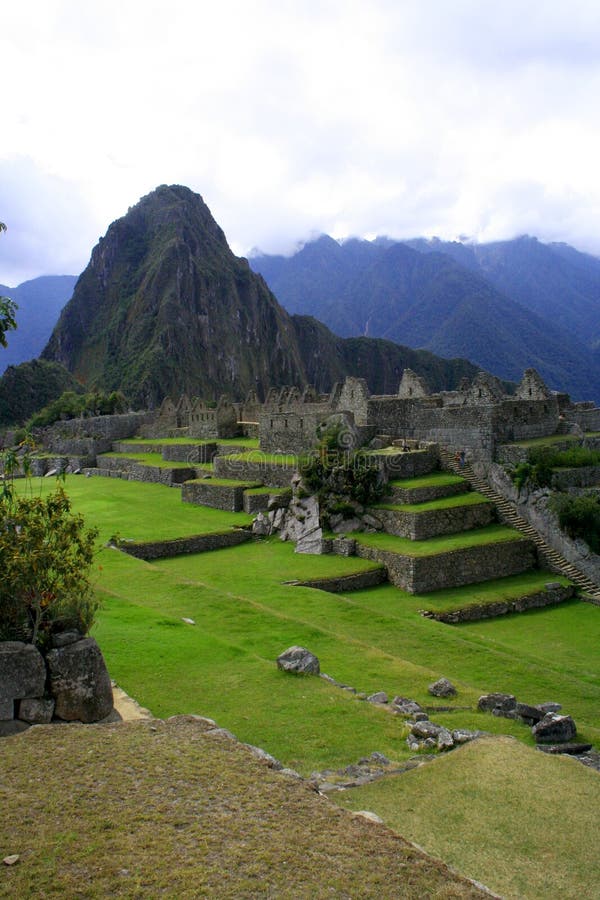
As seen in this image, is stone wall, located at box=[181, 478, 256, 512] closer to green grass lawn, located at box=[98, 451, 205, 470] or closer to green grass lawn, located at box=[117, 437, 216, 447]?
green grass lawn, located at box=[98, 451, 205, 470]

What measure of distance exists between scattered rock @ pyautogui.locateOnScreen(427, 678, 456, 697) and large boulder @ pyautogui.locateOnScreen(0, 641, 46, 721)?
5584 millimetres

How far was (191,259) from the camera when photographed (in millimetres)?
188625

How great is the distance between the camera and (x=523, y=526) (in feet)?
65.8

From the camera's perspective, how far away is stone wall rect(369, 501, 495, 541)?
766 inches

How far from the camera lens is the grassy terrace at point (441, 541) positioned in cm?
1828

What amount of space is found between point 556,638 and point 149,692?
30.6 feet

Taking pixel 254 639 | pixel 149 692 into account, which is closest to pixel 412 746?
pixel 149 692

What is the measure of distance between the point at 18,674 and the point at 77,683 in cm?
63

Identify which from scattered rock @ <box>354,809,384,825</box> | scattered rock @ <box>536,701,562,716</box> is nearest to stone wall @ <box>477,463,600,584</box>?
scattered rock @ <box>536,701,562,716</box>

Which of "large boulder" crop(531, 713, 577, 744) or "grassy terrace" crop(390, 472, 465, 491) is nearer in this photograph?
"large boulder" crop(531, 713, 577, 744)

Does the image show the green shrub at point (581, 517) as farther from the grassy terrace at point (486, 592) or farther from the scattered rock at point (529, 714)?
the scattered rock at point (529, 714)

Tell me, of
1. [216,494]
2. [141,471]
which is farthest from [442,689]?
[141,471]

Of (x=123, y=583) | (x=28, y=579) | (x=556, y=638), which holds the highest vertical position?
(x=28, y=579)

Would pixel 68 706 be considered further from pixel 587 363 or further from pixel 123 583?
pixel 587 363
